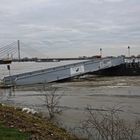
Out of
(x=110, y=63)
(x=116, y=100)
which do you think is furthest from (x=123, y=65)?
(x=116, y=100)

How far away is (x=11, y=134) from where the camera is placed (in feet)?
33.0

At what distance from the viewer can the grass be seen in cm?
970

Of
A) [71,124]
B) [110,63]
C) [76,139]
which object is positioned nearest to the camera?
[76,139]

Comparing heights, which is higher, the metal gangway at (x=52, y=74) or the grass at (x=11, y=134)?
the metal gangway at (x=52, y=74)

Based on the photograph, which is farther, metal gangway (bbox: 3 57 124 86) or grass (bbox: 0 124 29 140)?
metal gangway (bbox: 3 57 124 86)

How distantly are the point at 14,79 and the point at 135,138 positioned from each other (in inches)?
1162

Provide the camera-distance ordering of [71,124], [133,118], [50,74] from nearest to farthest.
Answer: [71,124], [133,118], [50,74]

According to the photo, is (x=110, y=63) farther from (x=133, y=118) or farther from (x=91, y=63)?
(x=133, y=118)

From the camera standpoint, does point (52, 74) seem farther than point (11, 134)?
Yes

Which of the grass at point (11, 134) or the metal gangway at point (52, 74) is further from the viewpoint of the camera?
the metal gangway at point (52, 74)

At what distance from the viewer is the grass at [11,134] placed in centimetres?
970

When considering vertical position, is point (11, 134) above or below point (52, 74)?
below

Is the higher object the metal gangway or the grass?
the metal gangway

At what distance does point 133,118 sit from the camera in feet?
57.8
